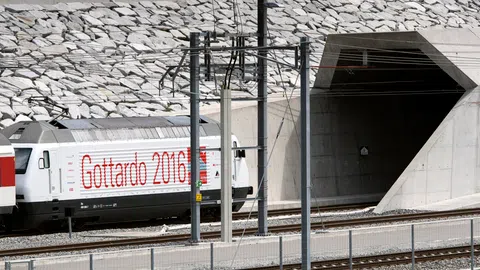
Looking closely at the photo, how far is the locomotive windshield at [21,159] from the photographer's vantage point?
33531 millimetres

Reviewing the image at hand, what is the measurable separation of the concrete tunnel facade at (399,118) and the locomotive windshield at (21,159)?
984 centimetres

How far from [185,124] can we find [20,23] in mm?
15141

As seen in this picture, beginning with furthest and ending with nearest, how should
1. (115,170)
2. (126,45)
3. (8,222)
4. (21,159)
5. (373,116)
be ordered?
1. (126,45)
2. (373,116)
3. (115,170)
4. (8,222)
5. (21,159)

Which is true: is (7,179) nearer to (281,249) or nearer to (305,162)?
(281,249)

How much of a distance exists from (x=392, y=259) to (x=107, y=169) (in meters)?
9.99

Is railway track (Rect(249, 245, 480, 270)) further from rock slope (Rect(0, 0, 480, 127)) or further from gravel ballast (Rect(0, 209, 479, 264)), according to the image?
rock slope (Rect(0, 0, 480, 127))

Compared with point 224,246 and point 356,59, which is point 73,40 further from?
point 224,246

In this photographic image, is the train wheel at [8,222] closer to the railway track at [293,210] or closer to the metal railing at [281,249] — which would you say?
the railway track at [293,210]

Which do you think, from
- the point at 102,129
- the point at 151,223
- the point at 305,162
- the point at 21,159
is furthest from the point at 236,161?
the point at 305,162

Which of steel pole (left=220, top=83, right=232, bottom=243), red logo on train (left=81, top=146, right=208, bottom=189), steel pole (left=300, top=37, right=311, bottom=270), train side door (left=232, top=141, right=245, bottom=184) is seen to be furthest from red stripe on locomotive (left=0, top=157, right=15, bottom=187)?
steel pole (left=300, top=37, right=311, bottom=270)

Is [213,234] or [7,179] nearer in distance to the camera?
[7,179]

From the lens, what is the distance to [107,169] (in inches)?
1383

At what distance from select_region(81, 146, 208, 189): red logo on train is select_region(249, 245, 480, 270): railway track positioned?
30.6 ft

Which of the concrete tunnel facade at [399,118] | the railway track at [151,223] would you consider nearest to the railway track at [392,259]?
the railway track at [151,223]
